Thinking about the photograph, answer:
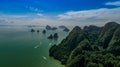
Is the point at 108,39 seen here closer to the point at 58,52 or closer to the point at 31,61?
the point at 58,52

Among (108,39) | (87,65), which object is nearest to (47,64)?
(87,65)

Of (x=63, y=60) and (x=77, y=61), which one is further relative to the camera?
(x=63, y=60)

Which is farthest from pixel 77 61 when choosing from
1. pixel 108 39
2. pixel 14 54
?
pixel 108 39

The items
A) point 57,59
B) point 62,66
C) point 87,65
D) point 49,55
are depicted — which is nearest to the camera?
point 87,65

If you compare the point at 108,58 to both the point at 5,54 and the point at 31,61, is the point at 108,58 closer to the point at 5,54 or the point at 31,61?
the point at 31,61

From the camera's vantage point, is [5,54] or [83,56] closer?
[83,56]

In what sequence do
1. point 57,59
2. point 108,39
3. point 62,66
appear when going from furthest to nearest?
point 108,39 → point 57,59 → point 62,66

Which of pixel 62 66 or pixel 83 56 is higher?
pixel 83 56

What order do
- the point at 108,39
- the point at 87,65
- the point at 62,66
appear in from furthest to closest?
the point at 108,39 < the point at 62,66 < the point at 87,65

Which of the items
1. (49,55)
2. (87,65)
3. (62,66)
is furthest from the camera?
(49,55)
